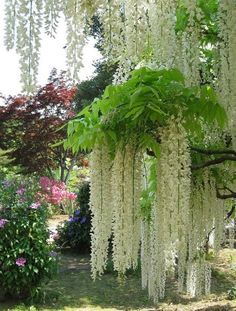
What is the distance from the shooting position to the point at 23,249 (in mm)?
7094

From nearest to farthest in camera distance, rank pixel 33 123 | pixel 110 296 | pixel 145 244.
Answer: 1. pixel 145 244
2. pixel 110 296
3. pixel 33 123

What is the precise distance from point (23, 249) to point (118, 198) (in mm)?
4182

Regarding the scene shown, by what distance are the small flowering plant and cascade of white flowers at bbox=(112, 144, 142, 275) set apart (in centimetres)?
397

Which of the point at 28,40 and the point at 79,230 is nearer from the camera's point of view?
the point at 28,40

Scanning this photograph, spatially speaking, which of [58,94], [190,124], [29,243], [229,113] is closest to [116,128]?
[190,124]

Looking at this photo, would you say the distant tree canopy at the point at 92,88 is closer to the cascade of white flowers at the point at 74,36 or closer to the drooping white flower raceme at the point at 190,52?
the drooping white flower raceme at the point at 190,52

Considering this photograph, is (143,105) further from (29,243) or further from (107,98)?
(29,243)

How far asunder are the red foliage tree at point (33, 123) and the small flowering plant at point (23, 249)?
20.7 feet

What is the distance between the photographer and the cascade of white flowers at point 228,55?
3107 mm

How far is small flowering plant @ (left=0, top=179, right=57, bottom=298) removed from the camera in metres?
7.06

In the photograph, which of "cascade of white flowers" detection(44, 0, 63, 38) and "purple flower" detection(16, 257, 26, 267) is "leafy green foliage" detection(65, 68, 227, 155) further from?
"purple flower" detection(16, 257, 26, 267)

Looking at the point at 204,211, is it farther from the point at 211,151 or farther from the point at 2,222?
the point at 2,222

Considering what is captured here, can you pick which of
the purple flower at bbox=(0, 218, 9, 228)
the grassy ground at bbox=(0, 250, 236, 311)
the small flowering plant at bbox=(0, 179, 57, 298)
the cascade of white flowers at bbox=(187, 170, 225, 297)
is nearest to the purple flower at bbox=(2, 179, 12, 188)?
the small flowering plant at bbox=(0, 179, 57, 298)

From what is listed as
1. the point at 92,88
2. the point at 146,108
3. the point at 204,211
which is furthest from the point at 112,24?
the point at 92,88
